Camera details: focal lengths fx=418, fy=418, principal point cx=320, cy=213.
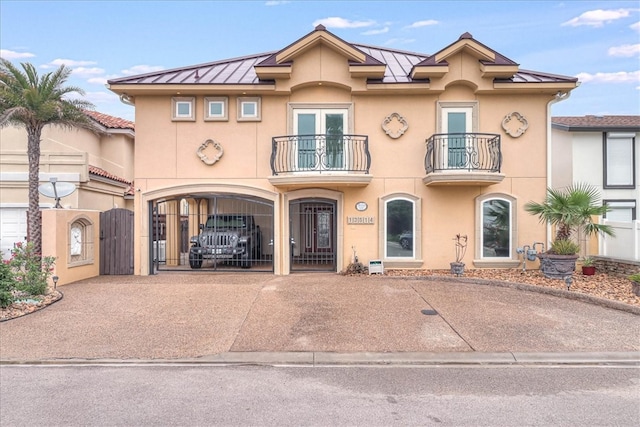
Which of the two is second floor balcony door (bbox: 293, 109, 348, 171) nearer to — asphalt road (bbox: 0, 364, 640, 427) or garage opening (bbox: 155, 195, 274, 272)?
garage opening (bbox: 155, 195, 274, 272)

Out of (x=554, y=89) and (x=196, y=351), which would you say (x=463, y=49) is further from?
(x=196, y=351)

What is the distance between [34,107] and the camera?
1114 centimetres

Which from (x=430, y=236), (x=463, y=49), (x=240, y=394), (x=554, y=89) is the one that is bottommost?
(x=240, y=394)

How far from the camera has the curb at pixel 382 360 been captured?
19.0 feet

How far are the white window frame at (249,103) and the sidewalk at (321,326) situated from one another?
5216mm

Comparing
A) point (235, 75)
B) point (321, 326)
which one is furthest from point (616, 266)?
point (235, 75)

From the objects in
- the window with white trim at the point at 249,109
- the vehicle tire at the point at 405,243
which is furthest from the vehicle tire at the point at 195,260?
the vehicle tire at the point at 405,243

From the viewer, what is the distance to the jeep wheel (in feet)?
43.8

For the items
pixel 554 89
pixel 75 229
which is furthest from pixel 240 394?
pixel 554 89

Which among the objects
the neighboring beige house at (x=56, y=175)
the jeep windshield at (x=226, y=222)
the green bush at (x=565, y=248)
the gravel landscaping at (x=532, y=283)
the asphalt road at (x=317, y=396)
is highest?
the neighboring beige house at (x=56, y=175)

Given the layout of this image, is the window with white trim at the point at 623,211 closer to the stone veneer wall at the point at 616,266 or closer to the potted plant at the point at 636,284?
the stone veneer wall at the point at 616,266

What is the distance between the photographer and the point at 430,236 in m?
12.8

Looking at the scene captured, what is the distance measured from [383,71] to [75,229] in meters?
9.69

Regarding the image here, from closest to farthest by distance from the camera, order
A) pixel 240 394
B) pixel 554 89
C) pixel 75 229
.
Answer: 1. pixel 240 394
2. pixel 75 229
3. pixel 554 89
